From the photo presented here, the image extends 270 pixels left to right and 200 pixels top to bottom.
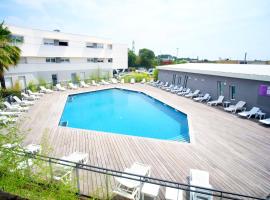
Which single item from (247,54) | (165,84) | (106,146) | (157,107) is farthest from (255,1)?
(247,54)

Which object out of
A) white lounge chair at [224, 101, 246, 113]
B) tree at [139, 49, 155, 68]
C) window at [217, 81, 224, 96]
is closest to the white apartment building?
window at [217, 81, 224, 96]

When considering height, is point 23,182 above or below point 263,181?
above

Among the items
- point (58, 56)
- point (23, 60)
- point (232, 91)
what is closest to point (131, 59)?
point (58, 56)

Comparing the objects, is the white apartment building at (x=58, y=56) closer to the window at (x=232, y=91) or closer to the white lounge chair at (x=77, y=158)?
the white lounge chair at (x=77, y=158)

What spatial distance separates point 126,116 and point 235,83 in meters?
9.46

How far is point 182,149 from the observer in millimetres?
8641

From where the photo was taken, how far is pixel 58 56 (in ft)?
90.0

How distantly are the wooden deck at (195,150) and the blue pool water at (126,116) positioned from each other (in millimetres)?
1943

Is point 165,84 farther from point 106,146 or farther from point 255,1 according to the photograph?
point 106,146

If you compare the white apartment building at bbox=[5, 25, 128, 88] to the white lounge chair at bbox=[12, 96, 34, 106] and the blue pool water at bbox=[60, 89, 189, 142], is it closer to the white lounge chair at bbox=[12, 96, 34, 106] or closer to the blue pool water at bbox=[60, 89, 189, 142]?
the white lounge chair at bbox=[12, 96, 34, 106]

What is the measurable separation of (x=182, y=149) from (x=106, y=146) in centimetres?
352

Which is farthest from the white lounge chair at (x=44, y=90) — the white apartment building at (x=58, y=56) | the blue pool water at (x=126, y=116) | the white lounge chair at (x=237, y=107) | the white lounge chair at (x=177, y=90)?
the white lounge chair at (x=237, y=107)

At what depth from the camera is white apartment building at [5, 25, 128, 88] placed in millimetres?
23031

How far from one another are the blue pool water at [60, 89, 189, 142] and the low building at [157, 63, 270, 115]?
16.1 ft
